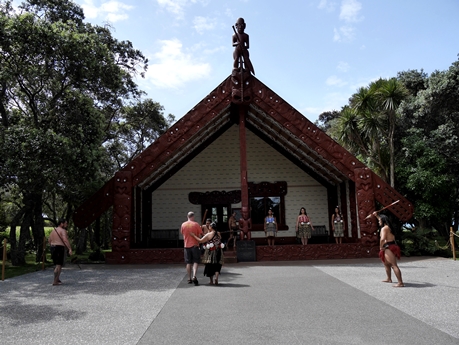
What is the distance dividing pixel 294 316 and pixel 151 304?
2327mm

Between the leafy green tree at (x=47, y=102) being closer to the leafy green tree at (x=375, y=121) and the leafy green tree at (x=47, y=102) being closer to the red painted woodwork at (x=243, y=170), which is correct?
the red painted woodwork at (x=243, y=170)

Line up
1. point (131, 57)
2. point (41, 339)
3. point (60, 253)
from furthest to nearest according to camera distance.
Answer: point (131, 57) → point (60, 253) → point (41, 339)

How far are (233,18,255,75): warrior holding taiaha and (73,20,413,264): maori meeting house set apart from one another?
0.16 feet

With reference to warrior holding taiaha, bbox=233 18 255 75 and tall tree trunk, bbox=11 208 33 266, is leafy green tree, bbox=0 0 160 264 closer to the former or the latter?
tall tree trunk, bbox=11 208 33 266

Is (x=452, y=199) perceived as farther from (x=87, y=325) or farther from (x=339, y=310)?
(x=87, y=325)

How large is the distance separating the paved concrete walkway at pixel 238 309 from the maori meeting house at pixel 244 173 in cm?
477

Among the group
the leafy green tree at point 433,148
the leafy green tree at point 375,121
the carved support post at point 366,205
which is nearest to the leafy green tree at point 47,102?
the carved support post at point 366,205

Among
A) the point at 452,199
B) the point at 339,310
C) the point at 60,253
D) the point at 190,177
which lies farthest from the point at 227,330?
the point at 452,199

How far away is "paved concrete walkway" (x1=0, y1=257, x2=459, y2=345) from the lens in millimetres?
4184

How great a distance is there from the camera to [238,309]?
5430 millimetres

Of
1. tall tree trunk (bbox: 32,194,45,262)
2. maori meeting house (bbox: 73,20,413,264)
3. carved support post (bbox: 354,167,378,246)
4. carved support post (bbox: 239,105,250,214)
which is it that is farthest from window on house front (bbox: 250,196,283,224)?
tall tree trunk (bbox: 32,194,45,262)

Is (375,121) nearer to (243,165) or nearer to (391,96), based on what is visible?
(391,96)

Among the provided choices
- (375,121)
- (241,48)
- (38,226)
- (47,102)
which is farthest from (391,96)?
(38,226)

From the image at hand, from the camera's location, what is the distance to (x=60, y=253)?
318 inches
